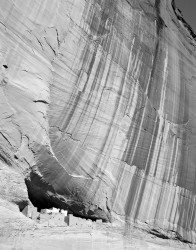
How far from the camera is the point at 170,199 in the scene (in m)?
12.1

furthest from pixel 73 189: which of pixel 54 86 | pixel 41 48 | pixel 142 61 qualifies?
pixel 142 61

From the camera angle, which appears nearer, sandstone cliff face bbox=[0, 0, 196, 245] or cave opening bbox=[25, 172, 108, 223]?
sandstone cliff face bbox=[0, 0, 196, 245]

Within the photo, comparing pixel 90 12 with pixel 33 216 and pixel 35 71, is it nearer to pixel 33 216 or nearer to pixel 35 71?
pixel 35 71

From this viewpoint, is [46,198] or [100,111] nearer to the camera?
[46,198]

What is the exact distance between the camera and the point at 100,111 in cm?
995

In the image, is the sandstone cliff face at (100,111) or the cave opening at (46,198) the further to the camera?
the cave opening at (46,198)

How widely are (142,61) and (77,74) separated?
252 cm

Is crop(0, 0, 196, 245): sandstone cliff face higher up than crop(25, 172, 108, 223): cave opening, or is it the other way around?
crop(0, 0, 196, 245): sandstone cliff face

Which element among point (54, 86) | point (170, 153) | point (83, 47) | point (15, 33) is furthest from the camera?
point (170, 153)

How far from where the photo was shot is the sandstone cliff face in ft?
28.0

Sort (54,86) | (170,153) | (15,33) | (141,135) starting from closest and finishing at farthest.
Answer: (15,33)
(54,86)
(141,135)
(170,153)

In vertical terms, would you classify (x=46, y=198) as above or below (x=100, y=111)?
below

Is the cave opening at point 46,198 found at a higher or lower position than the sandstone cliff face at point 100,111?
lower

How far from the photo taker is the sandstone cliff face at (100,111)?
8.54m
